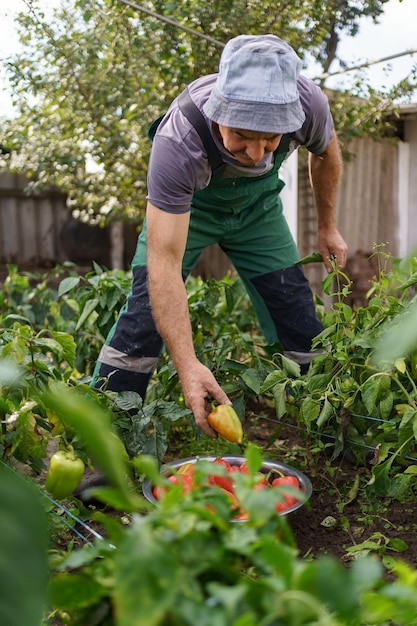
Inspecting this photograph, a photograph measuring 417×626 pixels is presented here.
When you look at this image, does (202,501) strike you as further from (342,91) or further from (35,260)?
(35,260)

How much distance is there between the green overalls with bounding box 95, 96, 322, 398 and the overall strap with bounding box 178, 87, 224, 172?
0.29 ft

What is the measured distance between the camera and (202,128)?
2320 millimetres

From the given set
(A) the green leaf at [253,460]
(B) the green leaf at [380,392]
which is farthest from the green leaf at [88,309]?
(A) the green leaf at [253,460]

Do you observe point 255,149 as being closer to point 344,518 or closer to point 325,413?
point 325,413

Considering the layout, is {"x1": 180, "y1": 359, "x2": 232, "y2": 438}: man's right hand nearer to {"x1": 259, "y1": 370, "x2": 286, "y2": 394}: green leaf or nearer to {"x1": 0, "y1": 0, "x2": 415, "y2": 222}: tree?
{"x1": 259, "y1": 370, "x2": 286, "y2": 394}: green leaf

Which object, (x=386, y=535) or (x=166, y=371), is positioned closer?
(x=386, y=535)

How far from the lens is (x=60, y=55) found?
4.52 m

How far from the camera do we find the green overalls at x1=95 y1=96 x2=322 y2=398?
2.71m

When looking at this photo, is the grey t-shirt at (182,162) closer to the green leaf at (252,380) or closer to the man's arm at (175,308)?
the man's arm at (175,308)

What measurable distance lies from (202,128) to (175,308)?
56 cm

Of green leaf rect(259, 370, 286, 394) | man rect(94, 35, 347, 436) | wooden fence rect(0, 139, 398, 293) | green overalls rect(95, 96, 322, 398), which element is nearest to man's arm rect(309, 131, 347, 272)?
man rect(94, 35, 347, 436)

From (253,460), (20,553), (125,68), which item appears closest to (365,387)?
(253,460)

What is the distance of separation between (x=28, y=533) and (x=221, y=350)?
196 cm

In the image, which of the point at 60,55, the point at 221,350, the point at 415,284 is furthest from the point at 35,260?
the point at 415,284
